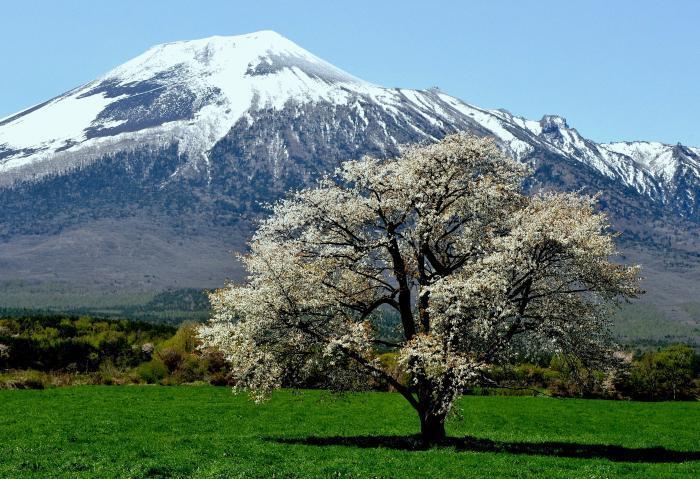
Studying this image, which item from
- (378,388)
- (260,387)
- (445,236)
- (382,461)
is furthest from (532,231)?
(378,388)

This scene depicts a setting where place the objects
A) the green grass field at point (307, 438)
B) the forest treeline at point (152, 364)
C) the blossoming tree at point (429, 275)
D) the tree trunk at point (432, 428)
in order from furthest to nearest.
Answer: the forest treeline at point (152, 364), the tree trunk at point (432, 428), the blossoming tree at point (429, 275), the green grass field at point (307, 438)

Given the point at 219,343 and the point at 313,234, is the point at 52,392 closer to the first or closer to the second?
the point at 219,343

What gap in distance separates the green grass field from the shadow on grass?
0.07 metres

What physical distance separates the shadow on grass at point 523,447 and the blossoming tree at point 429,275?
1.30m

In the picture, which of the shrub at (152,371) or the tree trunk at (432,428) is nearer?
the tree trunk at (432,428)

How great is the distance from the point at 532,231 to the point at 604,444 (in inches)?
443

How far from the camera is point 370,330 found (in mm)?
26516

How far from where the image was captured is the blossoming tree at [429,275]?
2514 cm

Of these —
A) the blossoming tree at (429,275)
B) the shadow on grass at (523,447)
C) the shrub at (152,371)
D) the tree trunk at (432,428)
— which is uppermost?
the blossoming tree at (429,275)

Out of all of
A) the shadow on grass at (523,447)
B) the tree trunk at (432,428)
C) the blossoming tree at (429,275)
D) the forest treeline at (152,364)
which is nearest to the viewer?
the blossoming tree at (429,275)

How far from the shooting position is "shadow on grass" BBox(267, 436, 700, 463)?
86.7 ft

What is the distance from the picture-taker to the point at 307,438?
29141mm

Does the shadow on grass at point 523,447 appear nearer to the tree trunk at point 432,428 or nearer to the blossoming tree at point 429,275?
the tree trunk at point 432,428

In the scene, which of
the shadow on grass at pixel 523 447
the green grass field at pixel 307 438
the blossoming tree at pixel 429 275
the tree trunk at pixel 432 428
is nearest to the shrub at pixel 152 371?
the green grass field at pixel 307 438
